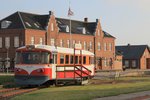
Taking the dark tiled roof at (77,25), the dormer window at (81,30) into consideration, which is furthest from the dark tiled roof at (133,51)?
the dormer window at (81,30)

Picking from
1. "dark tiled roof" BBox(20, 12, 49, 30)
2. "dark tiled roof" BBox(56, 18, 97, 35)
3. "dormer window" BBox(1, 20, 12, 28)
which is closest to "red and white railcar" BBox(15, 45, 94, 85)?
"dark tiled roof" BBox(20, 12, 49, 30)

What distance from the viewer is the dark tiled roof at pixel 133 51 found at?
112188 mm

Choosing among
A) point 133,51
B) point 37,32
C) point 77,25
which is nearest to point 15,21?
point 37,32

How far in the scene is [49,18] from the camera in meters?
80.9

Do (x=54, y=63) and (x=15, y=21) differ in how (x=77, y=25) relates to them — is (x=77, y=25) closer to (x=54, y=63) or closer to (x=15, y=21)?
(x=15, y=21)

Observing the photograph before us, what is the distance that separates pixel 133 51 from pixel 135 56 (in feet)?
6.45

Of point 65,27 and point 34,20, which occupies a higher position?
point 34,20

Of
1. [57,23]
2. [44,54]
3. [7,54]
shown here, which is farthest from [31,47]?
[57,23]

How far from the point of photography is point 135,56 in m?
112

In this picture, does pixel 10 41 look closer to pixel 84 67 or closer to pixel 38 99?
pixel 84 67

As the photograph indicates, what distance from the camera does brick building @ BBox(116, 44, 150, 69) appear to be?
366 ft

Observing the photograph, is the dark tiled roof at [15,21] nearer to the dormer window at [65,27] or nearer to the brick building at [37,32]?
the brick building at [37,32]

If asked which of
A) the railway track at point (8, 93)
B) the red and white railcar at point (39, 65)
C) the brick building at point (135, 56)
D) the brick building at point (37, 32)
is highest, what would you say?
the brick building at point (37, 32)


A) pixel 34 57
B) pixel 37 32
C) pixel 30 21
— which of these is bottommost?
pixel 34 57
